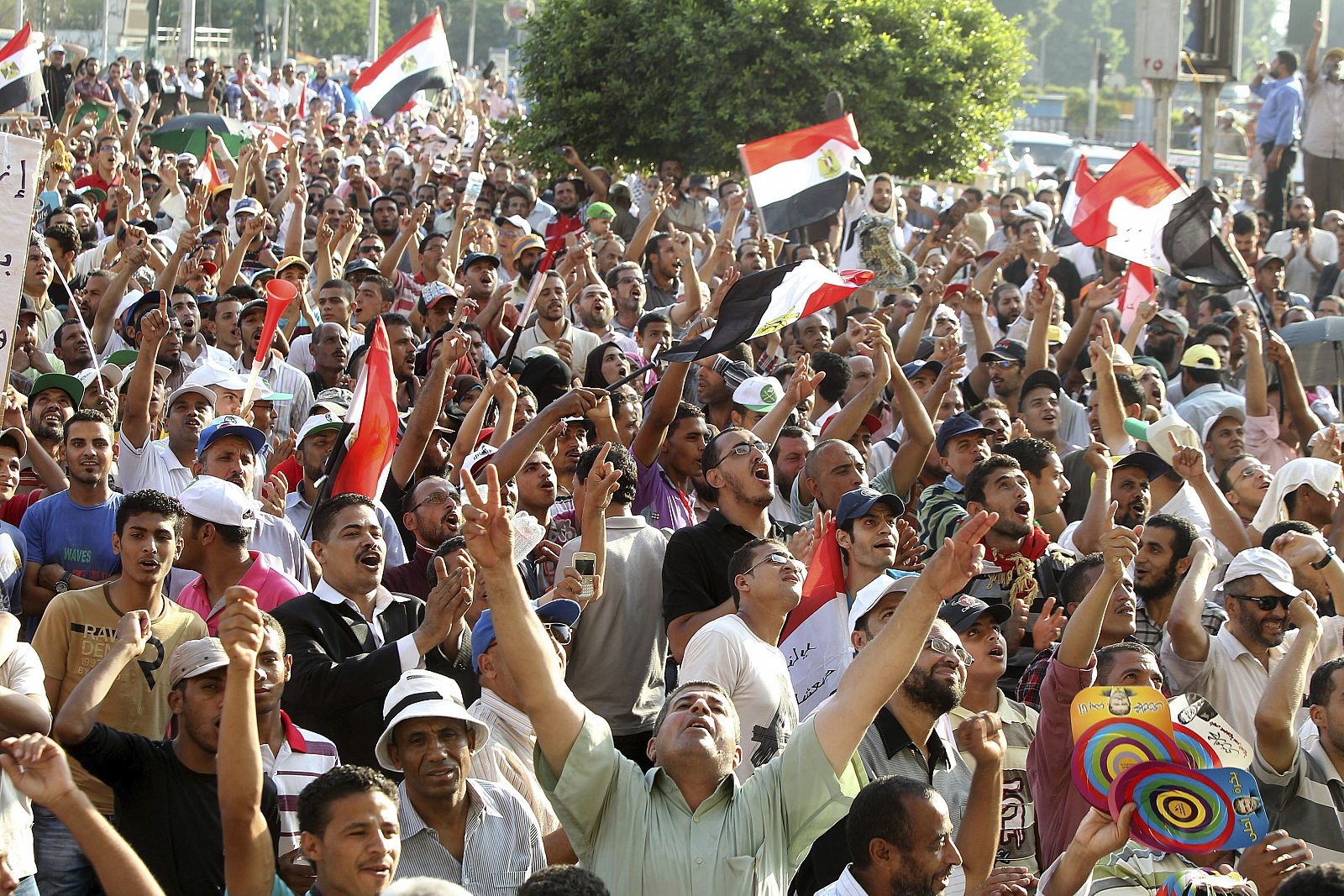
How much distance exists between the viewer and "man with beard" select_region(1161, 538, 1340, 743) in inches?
245

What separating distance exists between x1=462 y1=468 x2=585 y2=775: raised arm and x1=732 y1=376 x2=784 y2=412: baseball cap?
162 inches

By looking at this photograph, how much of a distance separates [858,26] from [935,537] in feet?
34.1

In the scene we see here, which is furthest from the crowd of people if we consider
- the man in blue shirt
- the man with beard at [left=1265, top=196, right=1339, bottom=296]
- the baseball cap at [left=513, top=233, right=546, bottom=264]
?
the man in blue shirt

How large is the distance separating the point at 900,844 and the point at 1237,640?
8.52 feet

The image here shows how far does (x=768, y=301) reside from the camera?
8.44 meters

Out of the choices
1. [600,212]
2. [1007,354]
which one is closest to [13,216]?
[1007,354]

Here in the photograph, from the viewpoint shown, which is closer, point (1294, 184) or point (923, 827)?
point (923, 827)

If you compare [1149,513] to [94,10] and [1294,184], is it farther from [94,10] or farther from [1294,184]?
[94,10]

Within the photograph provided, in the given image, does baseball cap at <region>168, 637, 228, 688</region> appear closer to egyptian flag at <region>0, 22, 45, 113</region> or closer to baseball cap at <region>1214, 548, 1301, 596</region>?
baseball cap at <region>1214, 548, 1301, 596</region>

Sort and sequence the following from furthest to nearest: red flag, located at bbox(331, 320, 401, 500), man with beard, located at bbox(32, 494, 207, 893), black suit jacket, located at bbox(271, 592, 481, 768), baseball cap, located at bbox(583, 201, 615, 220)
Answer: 1. baseball cap, located at bbox(583, 201, 615, 220)
2. red flag, located at bbox(331, 320, 401, 500)
3. black suit jacket, located at bbox(271, 592, 481, 768)
4. man with beard, located at bbox(32, 494, 207, 893)

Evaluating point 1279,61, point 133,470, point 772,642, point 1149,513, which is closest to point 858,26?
point 1279,61

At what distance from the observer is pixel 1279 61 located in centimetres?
1834

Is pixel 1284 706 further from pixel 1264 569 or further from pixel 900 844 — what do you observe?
pixel 900 844

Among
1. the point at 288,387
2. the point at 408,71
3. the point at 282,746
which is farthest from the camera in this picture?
the point at 408,71
